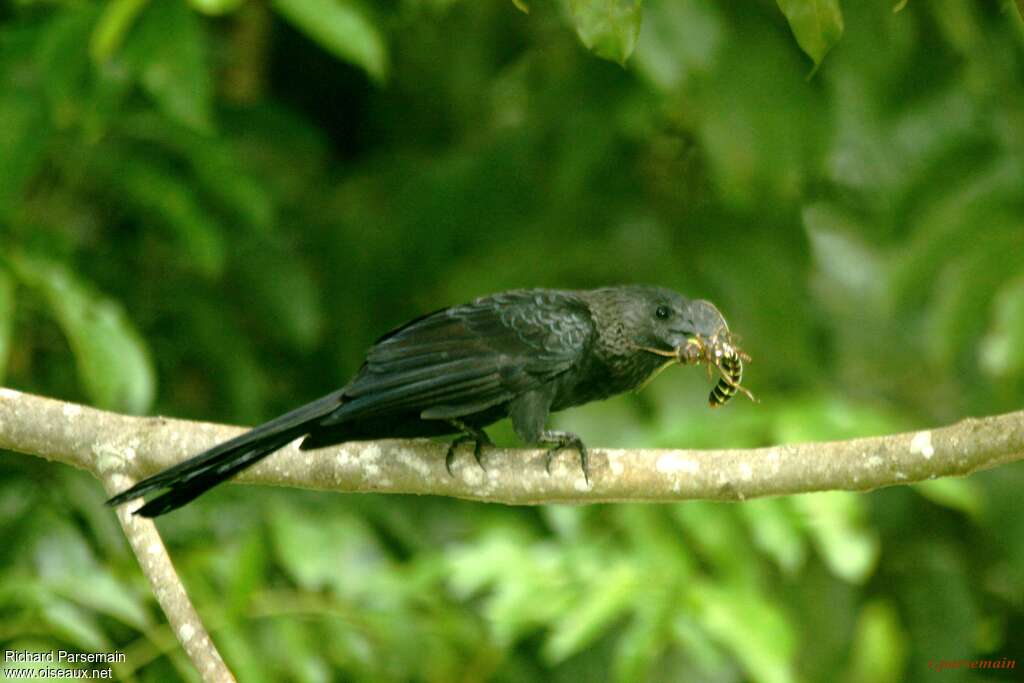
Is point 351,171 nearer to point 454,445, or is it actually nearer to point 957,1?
point 957,1

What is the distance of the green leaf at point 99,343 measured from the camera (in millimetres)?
3266

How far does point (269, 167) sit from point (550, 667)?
2124mm

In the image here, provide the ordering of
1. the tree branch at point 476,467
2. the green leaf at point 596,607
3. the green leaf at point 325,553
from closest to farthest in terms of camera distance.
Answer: the tree branch at point 476,467
the green leaf at point 596,607
the green leaf at point 325,553

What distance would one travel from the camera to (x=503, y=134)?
4734mm

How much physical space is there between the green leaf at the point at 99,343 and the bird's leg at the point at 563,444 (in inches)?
46.4

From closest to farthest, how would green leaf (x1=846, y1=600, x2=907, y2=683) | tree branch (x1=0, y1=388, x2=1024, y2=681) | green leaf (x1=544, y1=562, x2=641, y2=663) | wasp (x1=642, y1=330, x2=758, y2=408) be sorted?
tree branch (x1=0, y1=388, x2=1024, y2=681) → wasp (x1=642, y1=330, x2=758, y2=408) → green leaf (x1=544, y1=562, x2=641, y2=663) → green leaf (x1=846, y1=600, x2=907, y2=683)

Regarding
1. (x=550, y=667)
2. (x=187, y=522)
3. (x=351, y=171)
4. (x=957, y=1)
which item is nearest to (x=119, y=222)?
(x=351, y=171)

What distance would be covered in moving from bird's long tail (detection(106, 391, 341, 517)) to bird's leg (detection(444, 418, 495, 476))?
25 cm

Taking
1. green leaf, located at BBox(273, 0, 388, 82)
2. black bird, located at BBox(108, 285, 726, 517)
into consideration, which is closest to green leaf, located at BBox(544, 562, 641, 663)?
black bird, located at BBox(108, 285, 726, 517)

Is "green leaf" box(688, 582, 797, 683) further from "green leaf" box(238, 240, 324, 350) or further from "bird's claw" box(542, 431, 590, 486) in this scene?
"green leaf" box(238, 240, 324, 350)

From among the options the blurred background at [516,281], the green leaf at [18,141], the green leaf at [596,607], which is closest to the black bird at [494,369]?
the green leaf at [596,607]

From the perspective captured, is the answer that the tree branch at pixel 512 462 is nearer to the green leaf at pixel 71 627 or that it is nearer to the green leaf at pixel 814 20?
the green leaf at pixel 71 627

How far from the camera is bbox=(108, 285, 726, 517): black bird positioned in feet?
8.02

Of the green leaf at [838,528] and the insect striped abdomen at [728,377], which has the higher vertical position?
the insect striped abdomen at [728,377]
